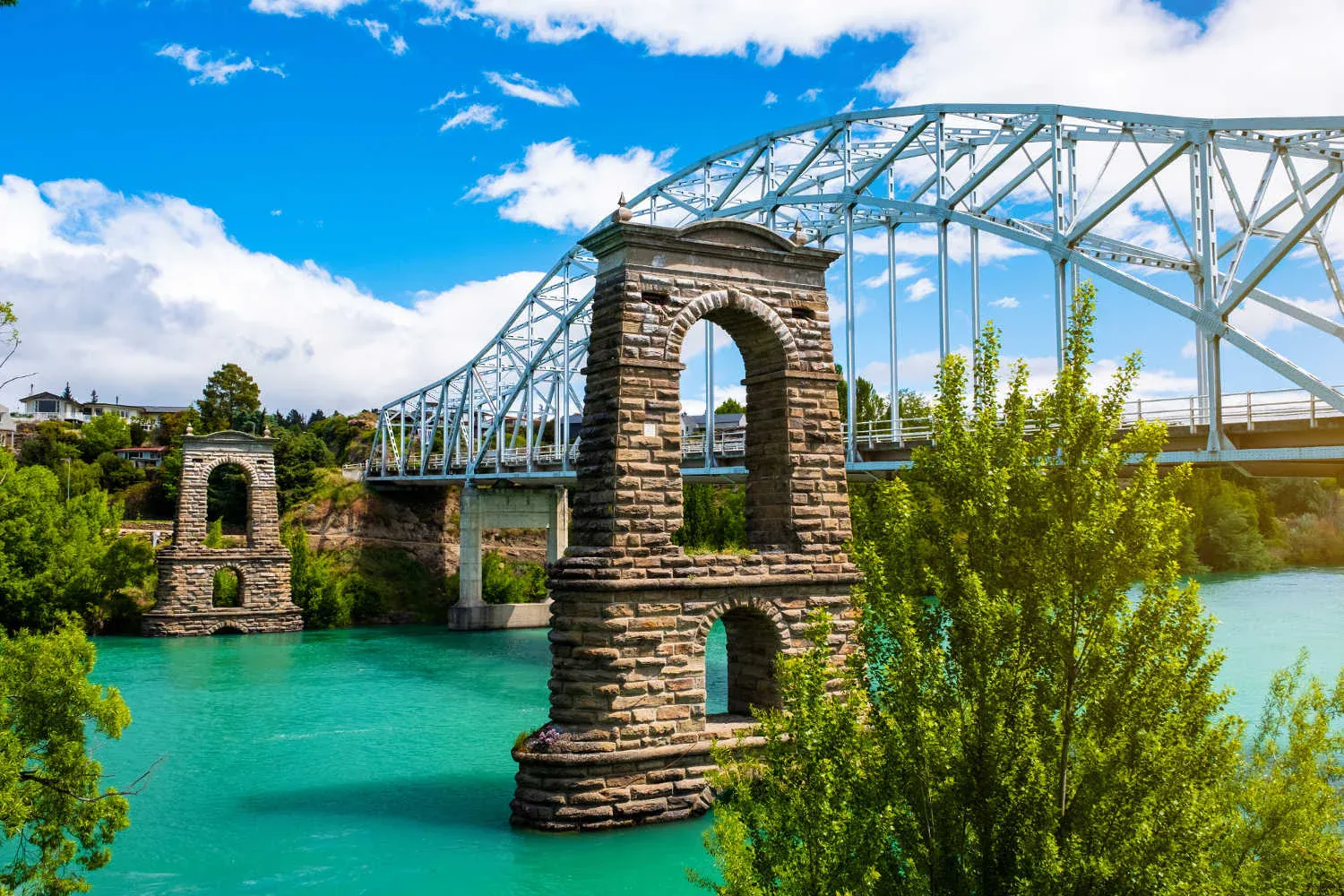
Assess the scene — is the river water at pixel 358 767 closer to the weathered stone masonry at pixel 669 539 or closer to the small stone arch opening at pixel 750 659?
the weathered stone masonry at pixel 669 539

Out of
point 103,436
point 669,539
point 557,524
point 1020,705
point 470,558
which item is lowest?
point 1020,705

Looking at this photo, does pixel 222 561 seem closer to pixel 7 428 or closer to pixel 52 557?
pixel 52 557

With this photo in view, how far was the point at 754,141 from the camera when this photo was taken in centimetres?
3897

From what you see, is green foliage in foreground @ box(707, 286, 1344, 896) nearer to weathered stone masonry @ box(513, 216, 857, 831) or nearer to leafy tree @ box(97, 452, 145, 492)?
weathered stone masonry @ box(513, 216, 857, 831)

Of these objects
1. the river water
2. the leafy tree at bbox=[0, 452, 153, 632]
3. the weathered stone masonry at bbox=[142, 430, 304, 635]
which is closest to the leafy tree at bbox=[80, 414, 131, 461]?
the leafy tree at bbox=[0, 452, 153, 632]

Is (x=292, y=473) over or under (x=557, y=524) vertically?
over

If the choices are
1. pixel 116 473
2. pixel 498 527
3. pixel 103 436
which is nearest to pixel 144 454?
pixel 103 436

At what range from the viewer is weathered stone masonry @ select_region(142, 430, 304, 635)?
137ft

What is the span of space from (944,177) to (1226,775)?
26253mm

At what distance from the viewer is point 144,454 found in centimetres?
7369

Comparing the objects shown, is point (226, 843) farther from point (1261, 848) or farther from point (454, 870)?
point (1261, 848)

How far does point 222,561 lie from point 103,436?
2789 centimetres

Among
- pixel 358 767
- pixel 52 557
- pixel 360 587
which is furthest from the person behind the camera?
pixel 360 587

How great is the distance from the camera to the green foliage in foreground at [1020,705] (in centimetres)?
712
